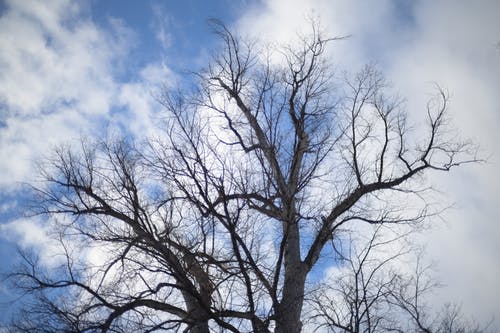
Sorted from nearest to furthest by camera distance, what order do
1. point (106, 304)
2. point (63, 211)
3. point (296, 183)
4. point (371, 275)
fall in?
point (106, 304), point (296, 183), point (371, 275), point (63, 211)

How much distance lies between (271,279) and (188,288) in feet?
3.82

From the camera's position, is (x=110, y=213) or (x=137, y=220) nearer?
(x=137, y=220)

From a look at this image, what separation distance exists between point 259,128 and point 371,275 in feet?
9.52

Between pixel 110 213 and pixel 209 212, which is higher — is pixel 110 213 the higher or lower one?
the higher one

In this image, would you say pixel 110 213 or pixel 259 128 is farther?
pixel 110 213

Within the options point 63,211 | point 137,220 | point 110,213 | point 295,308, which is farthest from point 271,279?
point 63,211

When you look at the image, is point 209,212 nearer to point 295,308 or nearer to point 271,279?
point 271,279

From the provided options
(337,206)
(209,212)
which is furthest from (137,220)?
(337,206)

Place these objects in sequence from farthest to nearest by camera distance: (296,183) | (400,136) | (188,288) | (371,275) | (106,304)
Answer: (400,136), (371,275), (296,183), (106,304), (188,288)

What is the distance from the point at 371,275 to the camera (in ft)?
20.9

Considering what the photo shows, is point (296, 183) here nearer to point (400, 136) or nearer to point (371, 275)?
point (371, 275)

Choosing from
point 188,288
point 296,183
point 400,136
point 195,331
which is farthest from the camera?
point 400,136

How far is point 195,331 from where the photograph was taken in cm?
580

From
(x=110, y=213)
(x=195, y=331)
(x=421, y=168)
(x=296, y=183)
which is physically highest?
(x=421, y=168)
